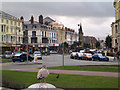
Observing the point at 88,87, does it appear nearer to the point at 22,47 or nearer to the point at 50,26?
the point at 22,47

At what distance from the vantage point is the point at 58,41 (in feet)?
361

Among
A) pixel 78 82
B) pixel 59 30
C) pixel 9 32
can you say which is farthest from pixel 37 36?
pixel 78 82

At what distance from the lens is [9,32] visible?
250 ft

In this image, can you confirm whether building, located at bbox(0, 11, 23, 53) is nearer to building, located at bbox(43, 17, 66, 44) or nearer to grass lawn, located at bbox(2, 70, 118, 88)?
building, located at bbox(43, 17, 66, 44)

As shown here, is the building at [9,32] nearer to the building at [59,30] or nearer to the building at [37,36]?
the building at [37,36]

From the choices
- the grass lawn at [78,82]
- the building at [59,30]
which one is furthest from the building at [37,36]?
the grass lawn at [78,82]

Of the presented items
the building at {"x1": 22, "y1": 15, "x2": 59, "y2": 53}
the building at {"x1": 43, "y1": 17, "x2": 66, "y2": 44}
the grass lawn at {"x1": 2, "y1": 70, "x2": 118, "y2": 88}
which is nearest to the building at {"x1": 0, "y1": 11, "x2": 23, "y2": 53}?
the building at {"x1": 22, "y1": 15, "x2": 59, "y2": 53}

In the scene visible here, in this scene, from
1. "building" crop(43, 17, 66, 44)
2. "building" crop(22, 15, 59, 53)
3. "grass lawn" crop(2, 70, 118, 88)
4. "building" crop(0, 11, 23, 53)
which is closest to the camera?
"grass lawn" crop(2, 70, 118, 88)

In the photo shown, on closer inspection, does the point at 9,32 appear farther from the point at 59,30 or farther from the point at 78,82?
the point at 78,82

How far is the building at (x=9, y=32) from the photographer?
7223 centimetres

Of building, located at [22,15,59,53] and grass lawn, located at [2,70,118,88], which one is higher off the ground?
building, located at [22,15,59,53]

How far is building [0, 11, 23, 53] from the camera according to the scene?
72.2 metres

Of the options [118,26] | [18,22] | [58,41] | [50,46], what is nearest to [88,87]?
[118,26]

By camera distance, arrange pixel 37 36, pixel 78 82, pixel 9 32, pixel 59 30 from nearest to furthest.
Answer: pixel 78 82
pixel 9 32
pixel 37 36
pixel 59 30
